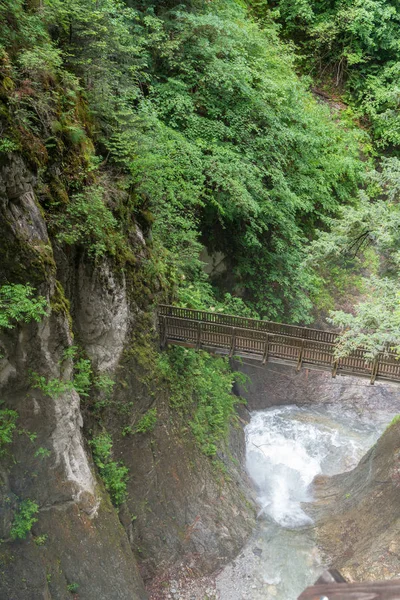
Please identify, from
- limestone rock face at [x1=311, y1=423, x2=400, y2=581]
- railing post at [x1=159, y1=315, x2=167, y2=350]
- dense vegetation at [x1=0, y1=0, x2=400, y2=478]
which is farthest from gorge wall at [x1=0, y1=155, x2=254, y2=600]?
limestone rock face at [x1=311, y1=423, x2=400, y2=581]

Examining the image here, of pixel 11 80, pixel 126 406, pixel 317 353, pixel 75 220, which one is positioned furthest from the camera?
pixel 317 353

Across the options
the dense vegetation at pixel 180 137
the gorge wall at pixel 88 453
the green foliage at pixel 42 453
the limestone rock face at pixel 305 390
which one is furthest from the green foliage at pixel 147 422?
the limestone rock face at pixel 305 390

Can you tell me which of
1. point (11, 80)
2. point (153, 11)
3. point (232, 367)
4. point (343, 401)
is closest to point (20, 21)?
point (11, 80)

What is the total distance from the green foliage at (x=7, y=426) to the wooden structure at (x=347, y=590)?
794 centimetres

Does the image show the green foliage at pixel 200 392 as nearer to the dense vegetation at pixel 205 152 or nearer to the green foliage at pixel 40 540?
the dense vegetation at pixel 205 152

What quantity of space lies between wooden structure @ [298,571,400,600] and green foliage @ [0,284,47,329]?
705 centimetres

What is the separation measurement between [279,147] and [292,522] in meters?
13.6

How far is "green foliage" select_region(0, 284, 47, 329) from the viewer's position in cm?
842

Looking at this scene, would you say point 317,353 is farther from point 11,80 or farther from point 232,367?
point 11,80

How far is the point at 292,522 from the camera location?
1506cm

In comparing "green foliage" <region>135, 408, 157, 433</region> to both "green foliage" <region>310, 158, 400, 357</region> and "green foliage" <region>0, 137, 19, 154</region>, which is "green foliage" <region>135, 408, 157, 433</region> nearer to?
"green foliage" <region>310, 158, 400, 357</region>

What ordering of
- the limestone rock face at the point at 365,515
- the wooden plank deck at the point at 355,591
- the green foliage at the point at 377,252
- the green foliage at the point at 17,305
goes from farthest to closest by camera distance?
the limestone rock face at the point at 365,515
the green foliage at the point at 377,252
the green foliage at the point at 17,305
the wooden plank deck at the point at 355,591

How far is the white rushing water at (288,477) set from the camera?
510 inches

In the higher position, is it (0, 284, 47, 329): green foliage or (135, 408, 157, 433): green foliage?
(0, 284, 47, 329): green foliage
